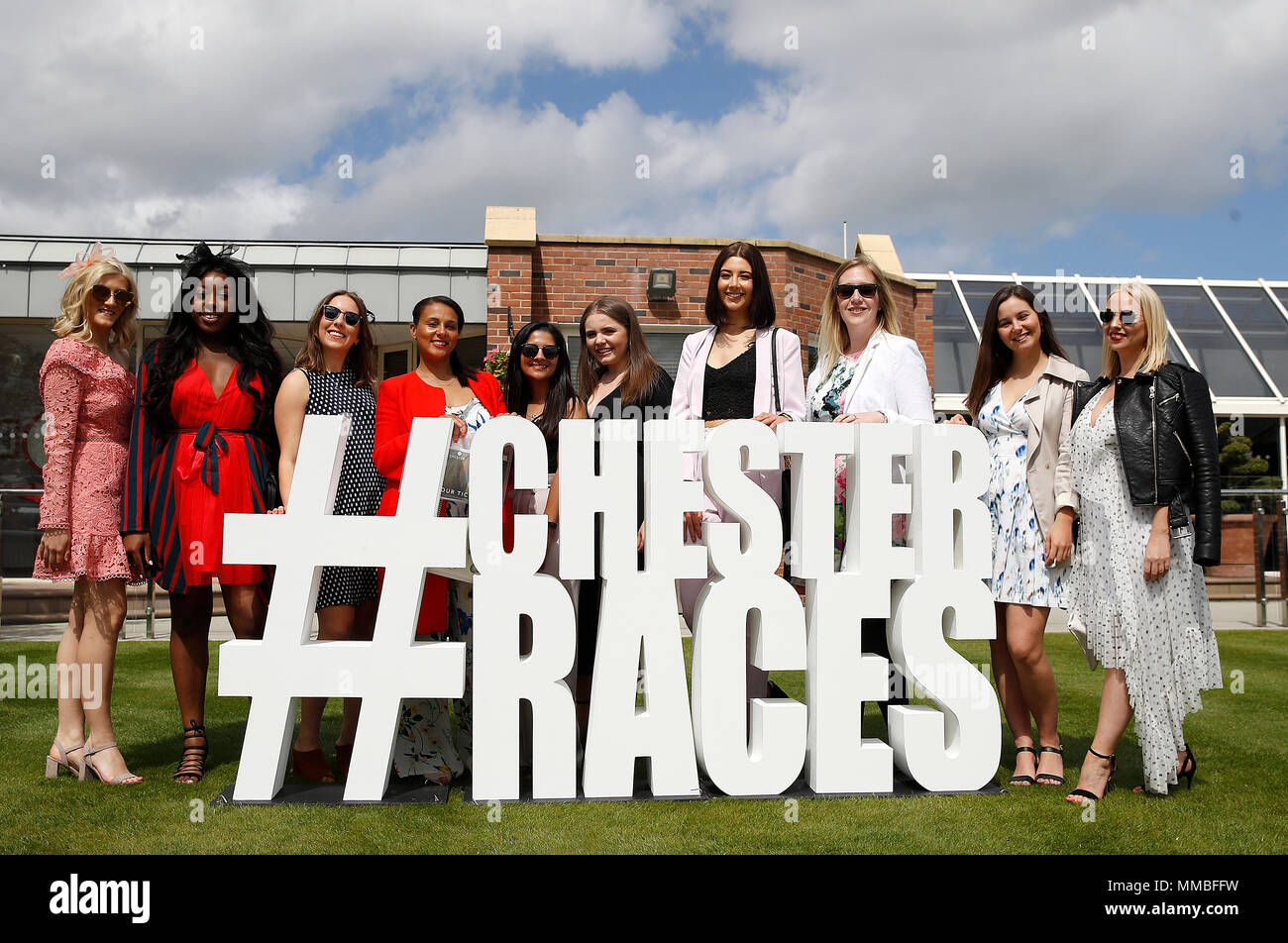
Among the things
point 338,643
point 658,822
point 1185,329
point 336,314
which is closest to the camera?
point 658,822

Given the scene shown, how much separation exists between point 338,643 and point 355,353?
4.11 feet

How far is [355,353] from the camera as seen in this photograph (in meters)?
3.85

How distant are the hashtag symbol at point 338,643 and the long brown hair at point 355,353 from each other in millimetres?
524

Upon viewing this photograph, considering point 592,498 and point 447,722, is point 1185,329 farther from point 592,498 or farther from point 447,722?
point 447,722

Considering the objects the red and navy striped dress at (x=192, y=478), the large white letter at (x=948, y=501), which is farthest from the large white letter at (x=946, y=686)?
the red and navy striped dress at (x=192, y=478)

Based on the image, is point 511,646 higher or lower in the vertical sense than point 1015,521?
lower

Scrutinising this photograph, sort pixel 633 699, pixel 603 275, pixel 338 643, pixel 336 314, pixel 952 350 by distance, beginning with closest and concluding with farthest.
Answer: pixel 338 643, pixel 633 699, pixel 336 314, pixel 603 275, pixel 952 350

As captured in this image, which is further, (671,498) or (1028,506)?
(1028,506)

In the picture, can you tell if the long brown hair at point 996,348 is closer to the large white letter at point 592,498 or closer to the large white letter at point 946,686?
the large white letter at point 946,686

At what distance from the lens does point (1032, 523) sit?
363cm

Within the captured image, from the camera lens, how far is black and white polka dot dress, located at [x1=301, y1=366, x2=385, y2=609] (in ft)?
11.8

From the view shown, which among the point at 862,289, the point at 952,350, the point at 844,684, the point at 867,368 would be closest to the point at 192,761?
the point at 844,684

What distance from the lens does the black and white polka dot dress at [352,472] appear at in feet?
11.8
